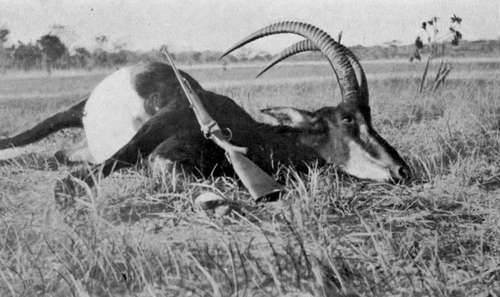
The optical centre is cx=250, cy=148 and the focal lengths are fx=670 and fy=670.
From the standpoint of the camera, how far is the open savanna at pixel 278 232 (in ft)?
8.08

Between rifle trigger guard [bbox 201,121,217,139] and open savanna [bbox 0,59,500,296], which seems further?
rifle trigger guard [bbox 201,121,217,139]

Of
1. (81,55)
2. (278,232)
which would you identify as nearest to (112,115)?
(81,55)

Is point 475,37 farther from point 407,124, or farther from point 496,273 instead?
point 496,273

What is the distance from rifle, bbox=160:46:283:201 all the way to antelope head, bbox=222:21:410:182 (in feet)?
1.57

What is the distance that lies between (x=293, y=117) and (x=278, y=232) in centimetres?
155

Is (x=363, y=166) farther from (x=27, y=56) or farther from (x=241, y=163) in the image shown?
(x=27, y=56)

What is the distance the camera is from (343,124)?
4098 mm

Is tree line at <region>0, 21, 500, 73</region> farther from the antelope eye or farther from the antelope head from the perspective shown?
the antelope eye

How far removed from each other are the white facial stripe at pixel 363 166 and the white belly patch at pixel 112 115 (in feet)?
5.18

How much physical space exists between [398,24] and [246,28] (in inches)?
55.1

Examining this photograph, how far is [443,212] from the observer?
11.3 ft

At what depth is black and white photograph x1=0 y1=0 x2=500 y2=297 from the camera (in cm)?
256

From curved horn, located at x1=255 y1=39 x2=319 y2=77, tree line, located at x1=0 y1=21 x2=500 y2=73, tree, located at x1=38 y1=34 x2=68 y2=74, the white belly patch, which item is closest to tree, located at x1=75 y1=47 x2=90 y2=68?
tree line, located at x1=0 y1=21 x2=500 y2=73

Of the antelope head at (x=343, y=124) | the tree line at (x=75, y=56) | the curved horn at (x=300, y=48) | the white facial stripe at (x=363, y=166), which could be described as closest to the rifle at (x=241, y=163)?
the antelope head at (x=343, y=124)
